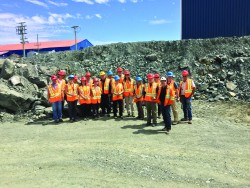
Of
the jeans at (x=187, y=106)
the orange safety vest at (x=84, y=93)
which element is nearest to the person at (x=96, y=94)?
the orange safety vest at (x=84, y=93)

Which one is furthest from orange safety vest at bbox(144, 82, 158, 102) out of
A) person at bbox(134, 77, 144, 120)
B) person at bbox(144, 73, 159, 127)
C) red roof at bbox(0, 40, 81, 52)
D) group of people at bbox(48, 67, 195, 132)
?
red roof at bbox(0, 40, 81, 52)

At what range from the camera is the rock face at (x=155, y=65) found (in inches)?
632

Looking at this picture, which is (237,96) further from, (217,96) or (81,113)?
(81,113)

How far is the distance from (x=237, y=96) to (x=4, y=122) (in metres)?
10.5

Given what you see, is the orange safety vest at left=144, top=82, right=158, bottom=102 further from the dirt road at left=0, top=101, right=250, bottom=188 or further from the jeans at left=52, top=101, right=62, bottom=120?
the jeans at left=52, top=101, right=62, bottom=120

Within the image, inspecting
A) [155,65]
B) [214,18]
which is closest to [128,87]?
[155,65]

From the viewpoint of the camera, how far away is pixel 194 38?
23.0 metres

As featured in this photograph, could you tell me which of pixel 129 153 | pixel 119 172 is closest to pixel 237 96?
pixel 129 153

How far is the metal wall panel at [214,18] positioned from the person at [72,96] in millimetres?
12216

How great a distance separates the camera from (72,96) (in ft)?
43.4

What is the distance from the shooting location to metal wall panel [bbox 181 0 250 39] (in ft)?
69.5

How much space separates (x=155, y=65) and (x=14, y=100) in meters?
8.91

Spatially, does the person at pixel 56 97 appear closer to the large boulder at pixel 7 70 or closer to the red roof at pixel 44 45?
the large boulder at pixel 7 70

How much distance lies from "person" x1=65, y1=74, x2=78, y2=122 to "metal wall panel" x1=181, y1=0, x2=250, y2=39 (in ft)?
40.1
